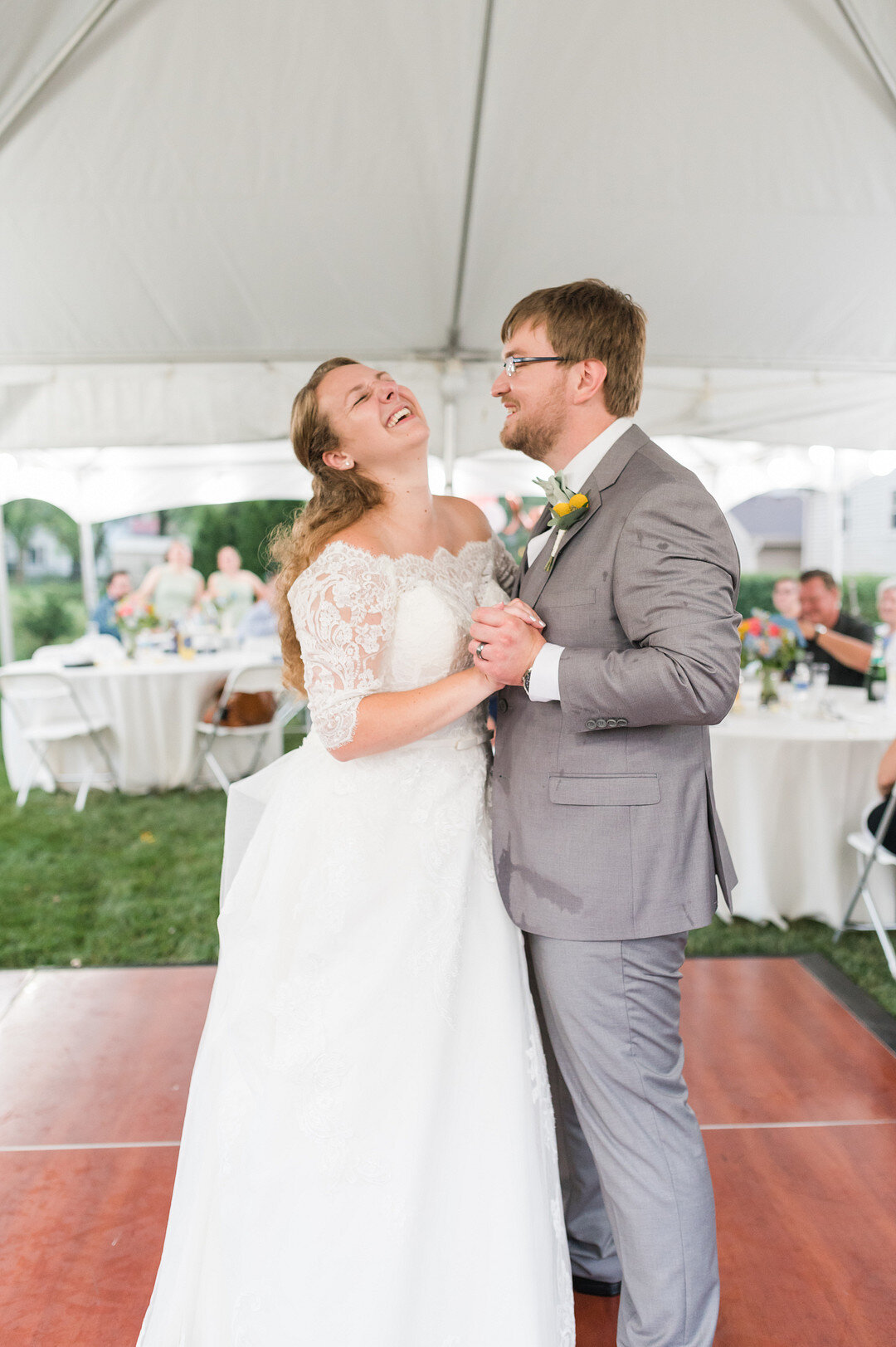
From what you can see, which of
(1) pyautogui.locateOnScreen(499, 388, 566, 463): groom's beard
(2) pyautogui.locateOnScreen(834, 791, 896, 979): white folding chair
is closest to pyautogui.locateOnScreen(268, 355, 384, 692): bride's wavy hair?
(1) pyautogui.locateOnScreen(499, 388, 566, 463): groom's beard

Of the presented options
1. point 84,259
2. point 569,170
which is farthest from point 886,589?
point 84,259

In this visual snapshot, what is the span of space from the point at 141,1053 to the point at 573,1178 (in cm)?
169

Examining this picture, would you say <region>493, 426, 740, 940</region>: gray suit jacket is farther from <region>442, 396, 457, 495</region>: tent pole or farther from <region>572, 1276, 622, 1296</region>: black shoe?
<region>442, 396, 457, 495</region>: tent pole

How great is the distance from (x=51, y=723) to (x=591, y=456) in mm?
5700

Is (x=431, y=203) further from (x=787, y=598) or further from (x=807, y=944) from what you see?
(x=807, y=944)

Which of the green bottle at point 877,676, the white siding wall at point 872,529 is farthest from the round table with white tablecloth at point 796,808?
the white siding wall at point 872,529

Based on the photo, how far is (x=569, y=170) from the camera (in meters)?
3.96

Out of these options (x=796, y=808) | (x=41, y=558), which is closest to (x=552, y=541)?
(x=796, y=808)

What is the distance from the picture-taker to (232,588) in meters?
9.94

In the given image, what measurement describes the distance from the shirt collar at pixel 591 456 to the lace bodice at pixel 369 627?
34 centimetres

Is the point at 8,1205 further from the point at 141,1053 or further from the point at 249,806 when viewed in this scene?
→ the point at 249,806

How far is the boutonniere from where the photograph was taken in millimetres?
1615

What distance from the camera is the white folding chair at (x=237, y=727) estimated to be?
613 cm

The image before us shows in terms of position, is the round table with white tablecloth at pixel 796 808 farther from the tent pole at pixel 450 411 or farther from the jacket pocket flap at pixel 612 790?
the jacket pocket flap at pixel 612 790
